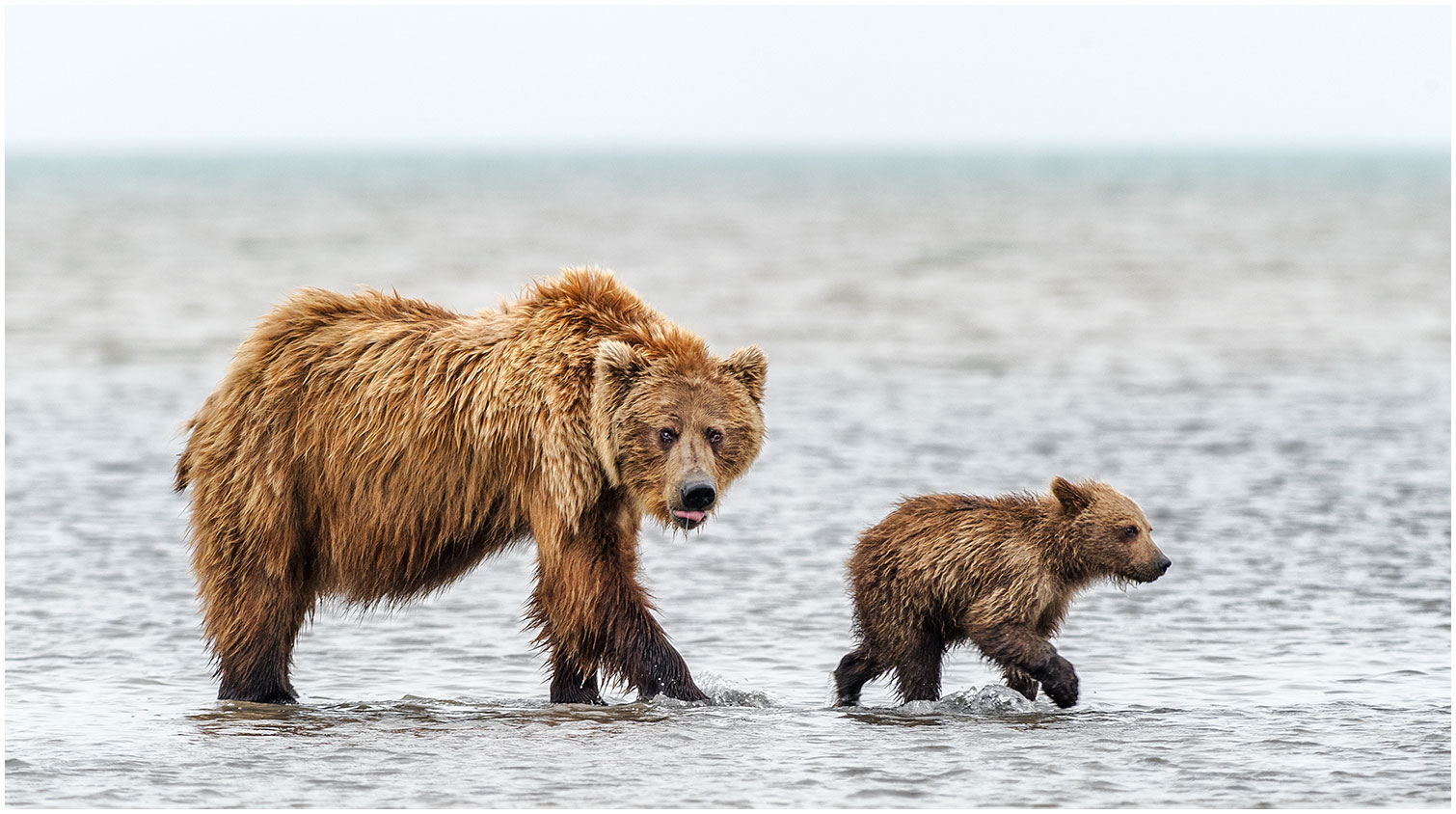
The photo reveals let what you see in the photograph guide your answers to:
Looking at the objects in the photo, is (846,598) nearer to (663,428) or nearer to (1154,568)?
(1154,568)

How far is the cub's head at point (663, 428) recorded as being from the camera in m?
6.52

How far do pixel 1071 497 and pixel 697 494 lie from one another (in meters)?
1.55

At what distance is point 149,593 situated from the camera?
8984 millimetres

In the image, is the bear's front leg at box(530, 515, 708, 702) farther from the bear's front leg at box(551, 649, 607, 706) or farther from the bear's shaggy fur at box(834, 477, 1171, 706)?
the bear's shaggy fur at box(834, 477, 1171, 706)

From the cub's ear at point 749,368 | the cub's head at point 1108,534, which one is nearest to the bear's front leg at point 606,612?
the cub's ear at point 749,368

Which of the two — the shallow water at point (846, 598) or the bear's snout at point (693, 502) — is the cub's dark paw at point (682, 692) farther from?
the bear's snout at point (693, 502)

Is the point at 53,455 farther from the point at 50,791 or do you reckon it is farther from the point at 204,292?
the point at 204,292

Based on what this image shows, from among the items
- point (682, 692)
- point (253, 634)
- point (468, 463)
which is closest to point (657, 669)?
point (682, 692)

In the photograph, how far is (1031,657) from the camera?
6.79m

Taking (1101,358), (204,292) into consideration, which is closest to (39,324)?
(204,292)

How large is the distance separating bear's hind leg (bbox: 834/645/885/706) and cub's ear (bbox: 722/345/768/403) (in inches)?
40.2

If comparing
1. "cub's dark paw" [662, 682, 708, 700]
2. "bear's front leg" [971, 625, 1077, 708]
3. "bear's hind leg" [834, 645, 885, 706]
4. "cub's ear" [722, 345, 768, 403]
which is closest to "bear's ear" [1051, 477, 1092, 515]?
"bear's front leg" [971, 625, 1077, 708]

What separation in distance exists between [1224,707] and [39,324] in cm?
1826

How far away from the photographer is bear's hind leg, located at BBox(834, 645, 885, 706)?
7059 millimetres
